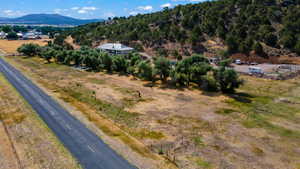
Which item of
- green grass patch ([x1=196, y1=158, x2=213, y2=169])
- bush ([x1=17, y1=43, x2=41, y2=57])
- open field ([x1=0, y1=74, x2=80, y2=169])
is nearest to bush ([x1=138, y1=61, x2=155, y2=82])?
open field ([x1=0, y1=74, x2=80, y2=169])

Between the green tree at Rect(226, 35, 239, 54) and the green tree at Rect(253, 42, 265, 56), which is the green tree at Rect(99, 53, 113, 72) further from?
the green tree at Rect(253, 42, 265, 56)

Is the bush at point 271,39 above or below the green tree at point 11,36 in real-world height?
below

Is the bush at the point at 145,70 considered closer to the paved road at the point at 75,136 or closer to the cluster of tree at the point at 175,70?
the cluster of tree at the point at 175,70

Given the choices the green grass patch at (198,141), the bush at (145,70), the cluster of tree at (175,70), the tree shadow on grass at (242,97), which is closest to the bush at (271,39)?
the cluster of tree at (175,70)

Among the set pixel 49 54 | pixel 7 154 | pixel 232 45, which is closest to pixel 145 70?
pixel 7 154

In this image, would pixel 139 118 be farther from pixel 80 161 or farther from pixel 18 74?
pixel 18 74

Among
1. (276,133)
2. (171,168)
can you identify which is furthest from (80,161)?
(276,133)
